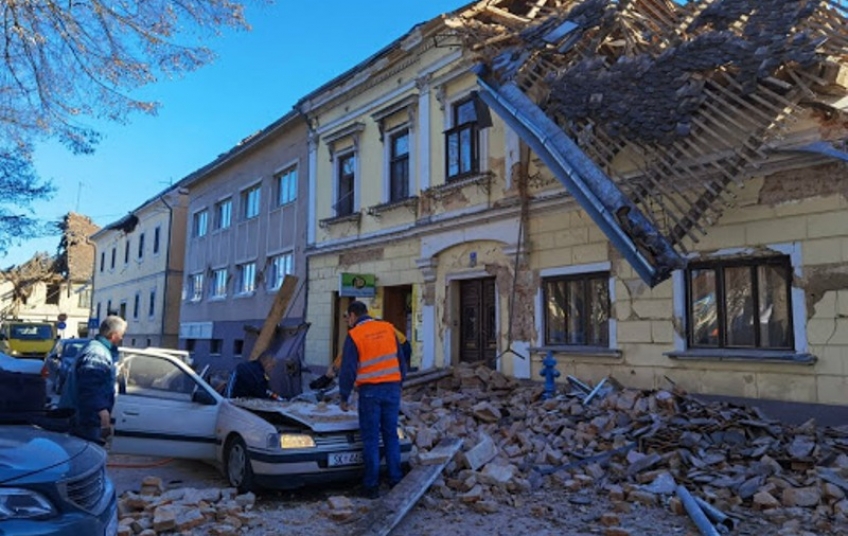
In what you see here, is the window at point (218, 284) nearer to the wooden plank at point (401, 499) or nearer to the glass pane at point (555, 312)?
the glass pane at point (555, 312)

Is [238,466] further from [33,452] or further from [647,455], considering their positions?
[647,455]

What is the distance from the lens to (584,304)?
10.3 metres

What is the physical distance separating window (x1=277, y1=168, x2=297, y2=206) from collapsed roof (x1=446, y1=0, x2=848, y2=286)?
33.7 feet

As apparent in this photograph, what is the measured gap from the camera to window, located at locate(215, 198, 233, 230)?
2271 cm

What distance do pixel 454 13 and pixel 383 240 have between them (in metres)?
5.14

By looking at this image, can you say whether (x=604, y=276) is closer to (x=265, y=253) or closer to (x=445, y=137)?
(x=445, y=137)

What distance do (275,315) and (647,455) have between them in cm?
1165

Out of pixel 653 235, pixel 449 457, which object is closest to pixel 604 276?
pixel 653 235

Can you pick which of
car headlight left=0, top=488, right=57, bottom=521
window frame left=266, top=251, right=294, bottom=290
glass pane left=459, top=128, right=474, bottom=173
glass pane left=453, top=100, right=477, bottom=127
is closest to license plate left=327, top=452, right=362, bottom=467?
car headlight left=0, top=488, right=57, bottom=521

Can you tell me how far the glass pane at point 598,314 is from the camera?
32.6 ft

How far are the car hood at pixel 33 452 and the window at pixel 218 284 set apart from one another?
745 inches

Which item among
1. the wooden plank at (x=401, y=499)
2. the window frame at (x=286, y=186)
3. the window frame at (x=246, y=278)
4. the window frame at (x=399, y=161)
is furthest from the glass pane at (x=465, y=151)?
the window frame at (x=246, y=278)

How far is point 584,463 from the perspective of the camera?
6.79 m

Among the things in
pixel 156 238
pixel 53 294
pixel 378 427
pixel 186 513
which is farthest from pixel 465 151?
pixel 53 294
